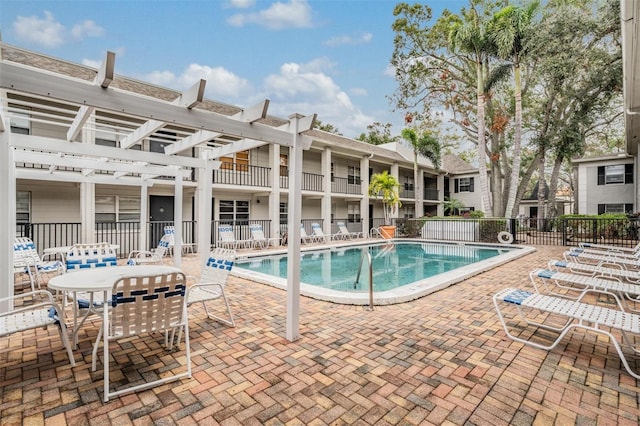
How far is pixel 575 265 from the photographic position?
19.6 ft

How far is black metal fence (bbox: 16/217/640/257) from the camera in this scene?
10008 mm

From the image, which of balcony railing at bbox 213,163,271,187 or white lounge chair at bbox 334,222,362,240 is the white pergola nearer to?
balcony railing at bbox 213,163,271,187

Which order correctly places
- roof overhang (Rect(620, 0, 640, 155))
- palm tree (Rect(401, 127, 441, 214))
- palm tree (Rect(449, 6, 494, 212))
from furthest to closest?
palm tree (Rect(401, 127, 441, 214)), palm tree (Rect(449, 6, 494, 212)), roof overhang (Rect(620, 0, 640, 155))

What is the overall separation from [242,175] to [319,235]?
447 cm

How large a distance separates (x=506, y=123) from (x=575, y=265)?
16.0m

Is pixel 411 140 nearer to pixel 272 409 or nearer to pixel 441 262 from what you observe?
pixel 441 262

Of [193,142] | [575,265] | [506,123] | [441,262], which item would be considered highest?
[506,123]

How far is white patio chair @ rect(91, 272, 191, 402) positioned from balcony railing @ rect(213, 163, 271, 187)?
1058cm

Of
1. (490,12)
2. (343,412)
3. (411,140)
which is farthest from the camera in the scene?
(411,140)

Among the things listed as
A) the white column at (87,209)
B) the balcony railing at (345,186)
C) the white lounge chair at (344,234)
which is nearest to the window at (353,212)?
the balcony railing at (345,186)

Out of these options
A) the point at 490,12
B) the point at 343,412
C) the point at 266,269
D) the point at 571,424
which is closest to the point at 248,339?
the point at 343,412

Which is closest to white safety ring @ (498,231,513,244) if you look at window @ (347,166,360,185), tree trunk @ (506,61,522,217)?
tree trunk @ (506,61,522,217)

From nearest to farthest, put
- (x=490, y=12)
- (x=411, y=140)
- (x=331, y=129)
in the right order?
(x=490, y=12), (x=411, y=140), (x=331, y=129)

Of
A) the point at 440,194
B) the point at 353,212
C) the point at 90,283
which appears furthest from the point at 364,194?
the point at 90,283
